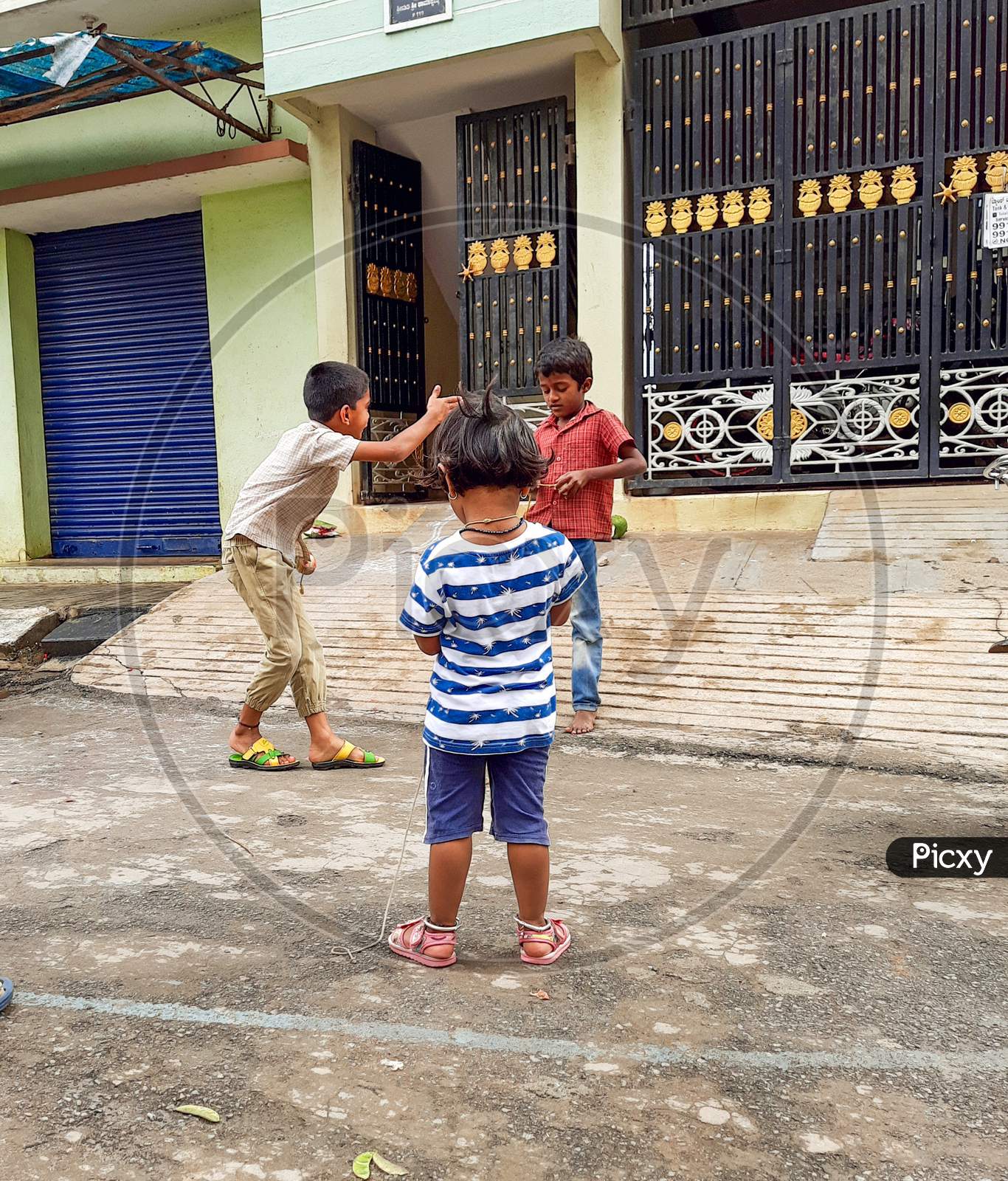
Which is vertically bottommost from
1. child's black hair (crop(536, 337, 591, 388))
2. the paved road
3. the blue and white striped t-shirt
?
the paved road

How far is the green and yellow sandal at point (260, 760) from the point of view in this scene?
3975mm

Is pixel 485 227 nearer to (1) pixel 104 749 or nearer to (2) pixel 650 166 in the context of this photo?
(2) pixel 650 166

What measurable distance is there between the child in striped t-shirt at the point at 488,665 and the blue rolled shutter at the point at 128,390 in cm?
850

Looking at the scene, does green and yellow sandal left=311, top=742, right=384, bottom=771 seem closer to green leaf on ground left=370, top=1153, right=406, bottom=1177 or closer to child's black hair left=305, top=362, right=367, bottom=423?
child's black hair left=305, top=362, right=367, bottom=423

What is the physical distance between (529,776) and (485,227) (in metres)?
6.95

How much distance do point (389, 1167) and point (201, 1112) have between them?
357mm

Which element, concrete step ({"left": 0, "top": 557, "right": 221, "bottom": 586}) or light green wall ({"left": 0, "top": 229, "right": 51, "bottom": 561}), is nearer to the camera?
concrete step ({"left": 0, "top": 557, "right": 221, "bottom": 586})

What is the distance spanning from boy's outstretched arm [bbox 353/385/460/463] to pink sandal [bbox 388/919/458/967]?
1388 millimetres

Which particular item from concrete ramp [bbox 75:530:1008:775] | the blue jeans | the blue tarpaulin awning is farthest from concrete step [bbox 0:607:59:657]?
the blue tarpaulin awning

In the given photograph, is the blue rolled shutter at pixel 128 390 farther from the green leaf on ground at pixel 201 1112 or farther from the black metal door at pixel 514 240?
the green leaf on ground at pixel 201 1112

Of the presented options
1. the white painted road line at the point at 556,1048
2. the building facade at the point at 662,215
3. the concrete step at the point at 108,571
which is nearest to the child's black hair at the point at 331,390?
the white painted road line at the point at 556,1048

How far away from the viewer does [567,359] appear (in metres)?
4.12

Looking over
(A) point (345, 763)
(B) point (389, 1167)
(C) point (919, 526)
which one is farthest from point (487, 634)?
(C) point (919, 526)

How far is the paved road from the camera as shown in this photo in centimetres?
154
